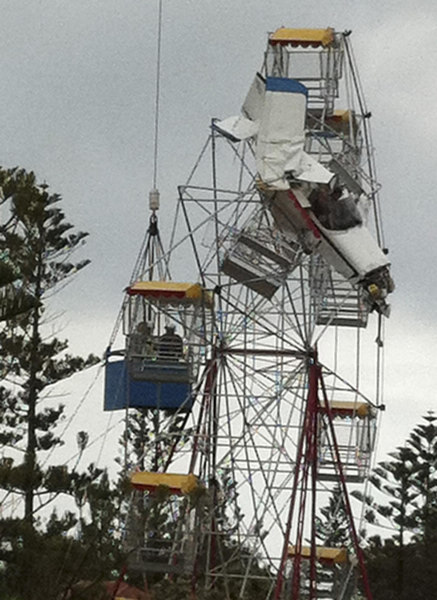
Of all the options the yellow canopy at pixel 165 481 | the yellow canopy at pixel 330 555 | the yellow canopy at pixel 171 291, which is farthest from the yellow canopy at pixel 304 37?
the yellow canopy at pixel 330 555

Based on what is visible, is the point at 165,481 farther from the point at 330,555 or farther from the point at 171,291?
the point at 330,555

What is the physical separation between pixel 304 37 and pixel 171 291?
16.1 feet

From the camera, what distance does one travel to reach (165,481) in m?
28.9

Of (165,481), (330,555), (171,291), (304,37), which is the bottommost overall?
(330,555)

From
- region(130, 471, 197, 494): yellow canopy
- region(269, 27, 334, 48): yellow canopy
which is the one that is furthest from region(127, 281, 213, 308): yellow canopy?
region(269, 27, 334, 48): yellow canopy

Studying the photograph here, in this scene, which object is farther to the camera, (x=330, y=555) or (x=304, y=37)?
(x=330, y=555)

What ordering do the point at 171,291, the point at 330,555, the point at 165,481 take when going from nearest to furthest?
1. the point at 165,481
2. the point at 171,291
3. the point at 330,555

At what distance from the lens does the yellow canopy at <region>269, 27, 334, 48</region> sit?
102ft

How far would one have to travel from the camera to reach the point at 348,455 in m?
31.3

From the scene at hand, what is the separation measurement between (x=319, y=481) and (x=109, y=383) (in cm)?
390

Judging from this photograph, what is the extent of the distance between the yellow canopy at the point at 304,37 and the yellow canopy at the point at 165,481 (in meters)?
7.45

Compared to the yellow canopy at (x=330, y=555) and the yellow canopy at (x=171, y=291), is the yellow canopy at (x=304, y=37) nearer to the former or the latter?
the yellow canopy at (x=171, y=291)

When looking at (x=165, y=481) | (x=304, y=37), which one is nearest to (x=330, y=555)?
(x=165, y=481)

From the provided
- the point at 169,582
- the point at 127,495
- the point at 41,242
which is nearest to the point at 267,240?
the point at 127,495
